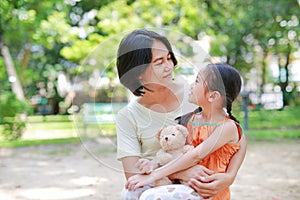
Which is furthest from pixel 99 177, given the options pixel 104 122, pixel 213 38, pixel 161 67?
pixel 213 38

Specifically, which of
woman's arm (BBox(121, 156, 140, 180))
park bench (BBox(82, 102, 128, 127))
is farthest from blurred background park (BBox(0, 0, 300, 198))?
woman's arm (BBox(121, 156, 140, 180))

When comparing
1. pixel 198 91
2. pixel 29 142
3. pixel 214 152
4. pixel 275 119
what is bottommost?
pixel 275 119

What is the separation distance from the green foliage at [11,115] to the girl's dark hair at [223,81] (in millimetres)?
8106

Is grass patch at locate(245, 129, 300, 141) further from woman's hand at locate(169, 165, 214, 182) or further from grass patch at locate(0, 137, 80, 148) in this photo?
woman's hand at locate(169, 165, 214, 182)

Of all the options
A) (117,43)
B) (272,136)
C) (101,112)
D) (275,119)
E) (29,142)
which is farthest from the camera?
(275,119)

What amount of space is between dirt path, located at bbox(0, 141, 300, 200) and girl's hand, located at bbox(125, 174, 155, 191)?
754mm

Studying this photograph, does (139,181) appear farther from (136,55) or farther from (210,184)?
(136,55)

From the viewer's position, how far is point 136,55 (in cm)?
176

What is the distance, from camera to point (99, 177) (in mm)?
5719

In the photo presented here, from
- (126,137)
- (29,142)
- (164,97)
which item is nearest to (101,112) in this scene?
(126,137)

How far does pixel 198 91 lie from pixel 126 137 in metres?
0.40

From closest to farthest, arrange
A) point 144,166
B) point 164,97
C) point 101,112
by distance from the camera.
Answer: point 144,166 < point 164,97 < point 101,112

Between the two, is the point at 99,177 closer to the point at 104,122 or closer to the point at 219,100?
the point at 104,122

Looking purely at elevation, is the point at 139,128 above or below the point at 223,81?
below
